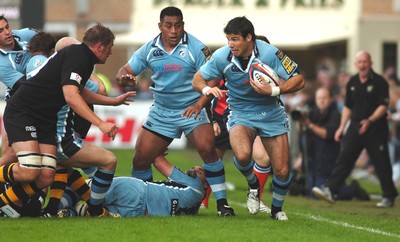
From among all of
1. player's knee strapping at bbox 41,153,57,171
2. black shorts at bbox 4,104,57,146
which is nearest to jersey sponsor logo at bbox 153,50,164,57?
black shorts at bbox 4,104,57,146

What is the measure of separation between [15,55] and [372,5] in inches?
995

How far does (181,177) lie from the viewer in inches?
531

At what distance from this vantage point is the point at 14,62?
13.8 meters

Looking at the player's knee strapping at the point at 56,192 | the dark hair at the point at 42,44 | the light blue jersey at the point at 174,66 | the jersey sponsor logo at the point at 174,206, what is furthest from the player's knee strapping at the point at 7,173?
the light blue jersey at the point at 174,66

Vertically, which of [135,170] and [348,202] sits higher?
[135,170]

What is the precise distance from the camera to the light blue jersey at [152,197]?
13.1 metres

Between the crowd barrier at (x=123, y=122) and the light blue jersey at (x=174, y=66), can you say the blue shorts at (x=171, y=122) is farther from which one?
the crowd barrier at (x=123, y=122)

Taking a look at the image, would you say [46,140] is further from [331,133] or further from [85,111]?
[331,133]

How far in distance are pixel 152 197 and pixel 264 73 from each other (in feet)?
5.98

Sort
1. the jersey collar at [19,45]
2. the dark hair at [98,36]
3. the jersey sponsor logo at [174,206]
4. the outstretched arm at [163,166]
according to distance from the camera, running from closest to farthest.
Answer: the dark hair at [98,36] → the jersey sponsor logo at [174,206] → the jersey collar at [19,45] → the outstretched arm at [163,166]

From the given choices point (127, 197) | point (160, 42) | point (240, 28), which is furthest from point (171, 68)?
point (127, 197)

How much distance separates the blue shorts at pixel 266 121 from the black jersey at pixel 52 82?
6.04 ft

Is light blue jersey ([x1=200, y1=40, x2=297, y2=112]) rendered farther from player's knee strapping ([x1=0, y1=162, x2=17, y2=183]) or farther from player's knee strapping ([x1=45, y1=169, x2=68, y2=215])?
player's knee strapping ([x1=0, y1=162, x2=17, y2=183])

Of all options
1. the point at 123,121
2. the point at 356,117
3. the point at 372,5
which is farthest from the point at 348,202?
the point at 372,5
